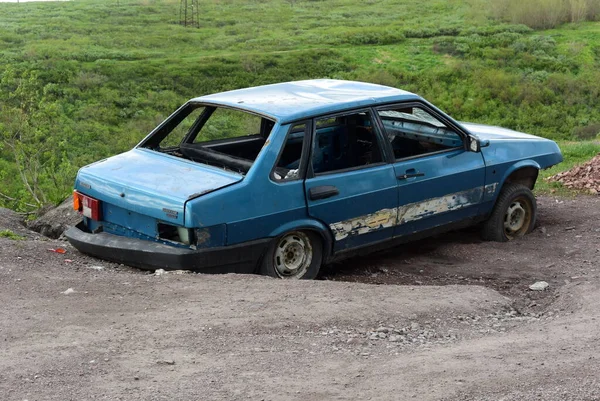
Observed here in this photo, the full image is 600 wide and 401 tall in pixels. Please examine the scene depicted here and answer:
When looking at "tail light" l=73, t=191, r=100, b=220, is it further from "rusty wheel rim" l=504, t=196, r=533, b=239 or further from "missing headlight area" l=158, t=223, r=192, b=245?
"rusty wheel rim" l=504, t=196, r=533, b=239

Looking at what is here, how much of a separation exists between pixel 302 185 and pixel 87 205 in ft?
5.66

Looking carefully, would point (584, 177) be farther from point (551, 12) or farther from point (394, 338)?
point (551, 12)

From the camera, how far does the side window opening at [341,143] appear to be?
24.8 ft

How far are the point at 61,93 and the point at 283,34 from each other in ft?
47.6

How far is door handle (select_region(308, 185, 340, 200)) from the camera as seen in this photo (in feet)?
22.0

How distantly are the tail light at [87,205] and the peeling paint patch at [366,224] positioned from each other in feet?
5.95

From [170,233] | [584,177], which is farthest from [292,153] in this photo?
[584,177]

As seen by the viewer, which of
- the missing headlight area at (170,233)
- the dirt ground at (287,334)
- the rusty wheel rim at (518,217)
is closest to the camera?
the dirt ground at (287,334)

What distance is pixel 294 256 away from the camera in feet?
22.4

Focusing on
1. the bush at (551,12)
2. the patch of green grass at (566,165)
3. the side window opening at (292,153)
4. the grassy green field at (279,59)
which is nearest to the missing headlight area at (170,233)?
the side window opening at (292,153)

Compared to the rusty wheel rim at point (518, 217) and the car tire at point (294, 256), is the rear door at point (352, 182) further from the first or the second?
the rusty wheel rim at point (518, 217)

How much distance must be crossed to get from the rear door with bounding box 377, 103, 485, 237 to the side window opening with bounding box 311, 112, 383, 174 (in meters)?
0.23

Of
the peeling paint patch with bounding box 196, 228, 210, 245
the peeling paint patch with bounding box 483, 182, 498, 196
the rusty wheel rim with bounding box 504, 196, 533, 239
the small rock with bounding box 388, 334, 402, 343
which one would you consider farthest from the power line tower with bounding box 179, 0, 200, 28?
the small rock with bounding box 388, 334, 402, 343

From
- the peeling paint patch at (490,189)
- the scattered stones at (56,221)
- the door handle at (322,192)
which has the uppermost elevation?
the door handle at (322,192)
